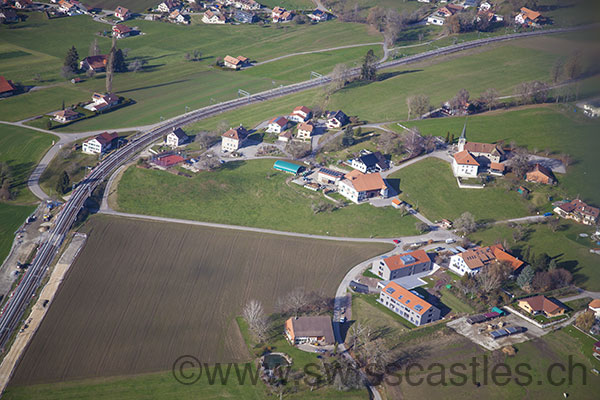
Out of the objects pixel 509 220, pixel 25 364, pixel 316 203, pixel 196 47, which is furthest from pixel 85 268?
pixel 196 47

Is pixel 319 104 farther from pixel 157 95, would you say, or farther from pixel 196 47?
pixel 196 47

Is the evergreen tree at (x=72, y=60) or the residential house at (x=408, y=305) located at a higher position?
the evergreen tree at (x=72, y=60)

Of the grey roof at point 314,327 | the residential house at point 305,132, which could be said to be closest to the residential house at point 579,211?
the grey roof at point 314,327

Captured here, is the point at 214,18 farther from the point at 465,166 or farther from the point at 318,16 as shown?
the point at 465,166

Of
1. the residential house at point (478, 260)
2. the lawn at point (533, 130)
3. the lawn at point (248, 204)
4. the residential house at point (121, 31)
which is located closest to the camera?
the residential house at point (478, 260)

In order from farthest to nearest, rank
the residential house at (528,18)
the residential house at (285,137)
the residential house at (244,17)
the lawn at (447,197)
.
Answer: the residential house at (244,17) < the residential house at (528,18) < the residential house at (285,137) < the lawn at (447,197)

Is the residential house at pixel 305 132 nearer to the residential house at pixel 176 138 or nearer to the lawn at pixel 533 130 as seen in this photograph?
the lawn at pixel 533 130
